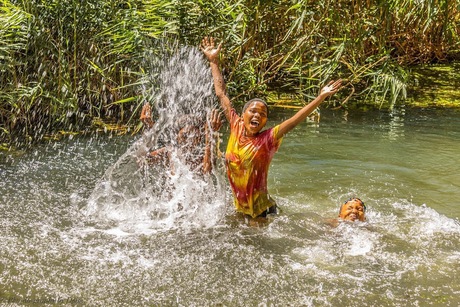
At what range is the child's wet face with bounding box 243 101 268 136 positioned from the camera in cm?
484

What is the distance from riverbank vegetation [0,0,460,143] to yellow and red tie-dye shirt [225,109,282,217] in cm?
289

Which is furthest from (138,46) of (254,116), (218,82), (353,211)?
(353,211)

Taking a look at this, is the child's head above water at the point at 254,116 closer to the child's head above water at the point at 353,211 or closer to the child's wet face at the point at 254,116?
the child's wet face at the point at 254,116

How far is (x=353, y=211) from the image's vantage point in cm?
530

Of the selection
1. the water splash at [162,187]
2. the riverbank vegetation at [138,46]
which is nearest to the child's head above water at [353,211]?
the water splash at [162,187]

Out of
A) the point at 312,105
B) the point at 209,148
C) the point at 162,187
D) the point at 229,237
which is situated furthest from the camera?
the point at 162,187

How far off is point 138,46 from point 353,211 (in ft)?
11.6

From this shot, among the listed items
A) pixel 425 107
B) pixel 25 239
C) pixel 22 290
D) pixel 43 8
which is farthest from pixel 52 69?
pixel 425 107

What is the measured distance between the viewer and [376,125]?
9031 mm

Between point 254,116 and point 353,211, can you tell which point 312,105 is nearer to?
point 254,116

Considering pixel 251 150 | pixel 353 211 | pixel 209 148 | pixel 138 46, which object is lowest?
pixel 353 211

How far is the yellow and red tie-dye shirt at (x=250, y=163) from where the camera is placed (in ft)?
15.8

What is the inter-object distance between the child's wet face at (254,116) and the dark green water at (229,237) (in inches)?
31.4

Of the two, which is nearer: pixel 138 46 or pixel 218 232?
pixel 218 232
